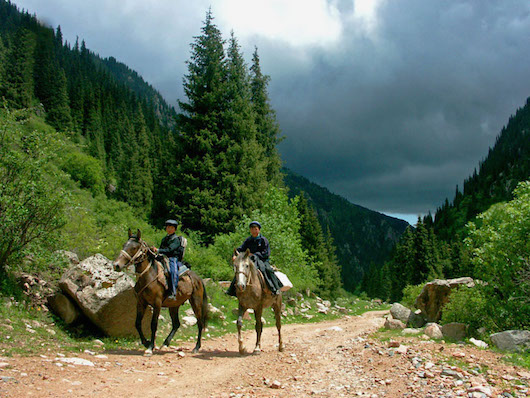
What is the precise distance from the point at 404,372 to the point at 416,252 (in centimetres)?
5589

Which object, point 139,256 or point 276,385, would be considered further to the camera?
point 139,256

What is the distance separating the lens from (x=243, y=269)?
10008mm

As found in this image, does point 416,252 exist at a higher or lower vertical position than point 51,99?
lower

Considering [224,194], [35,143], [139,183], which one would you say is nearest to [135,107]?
[139,183]

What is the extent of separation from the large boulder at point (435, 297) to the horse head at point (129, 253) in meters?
12.1

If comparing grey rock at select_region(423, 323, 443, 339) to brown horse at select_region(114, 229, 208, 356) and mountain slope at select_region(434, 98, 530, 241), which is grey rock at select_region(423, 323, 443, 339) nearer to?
brown horse at select_region(114, 229, 208, 356)

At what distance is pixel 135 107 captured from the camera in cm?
13200

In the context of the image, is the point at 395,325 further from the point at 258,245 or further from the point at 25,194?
the point at 25,194

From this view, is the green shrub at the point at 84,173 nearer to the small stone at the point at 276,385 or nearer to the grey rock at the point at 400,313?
the grey rock at the point at 400,313

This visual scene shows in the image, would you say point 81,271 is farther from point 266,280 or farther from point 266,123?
point 266,123

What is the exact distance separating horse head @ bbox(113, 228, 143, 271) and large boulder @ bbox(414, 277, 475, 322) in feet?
39.8

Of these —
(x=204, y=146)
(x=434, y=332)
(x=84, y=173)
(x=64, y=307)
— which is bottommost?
(x=434, y=332)

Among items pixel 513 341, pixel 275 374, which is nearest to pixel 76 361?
pixel 275 374

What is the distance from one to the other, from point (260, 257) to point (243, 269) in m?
1.17
